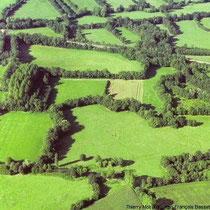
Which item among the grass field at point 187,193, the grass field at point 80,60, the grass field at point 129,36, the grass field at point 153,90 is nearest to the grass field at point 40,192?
the grass field at point 187,193

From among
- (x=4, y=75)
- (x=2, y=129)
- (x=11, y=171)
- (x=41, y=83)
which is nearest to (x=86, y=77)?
(x=41, y=83)

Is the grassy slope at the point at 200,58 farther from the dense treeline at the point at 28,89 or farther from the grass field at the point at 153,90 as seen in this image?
the dense treeline at the point at 28,89

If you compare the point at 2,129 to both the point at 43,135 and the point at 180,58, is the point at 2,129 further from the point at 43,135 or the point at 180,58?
the point at 180,58

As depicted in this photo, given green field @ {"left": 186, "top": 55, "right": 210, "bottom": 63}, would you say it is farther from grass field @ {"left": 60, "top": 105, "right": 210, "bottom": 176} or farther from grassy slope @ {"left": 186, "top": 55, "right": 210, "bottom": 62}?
grass field @ {"left": 60, "top": 105, "right": 210, "bottom": 176}

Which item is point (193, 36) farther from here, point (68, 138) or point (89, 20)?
point (68, 138)

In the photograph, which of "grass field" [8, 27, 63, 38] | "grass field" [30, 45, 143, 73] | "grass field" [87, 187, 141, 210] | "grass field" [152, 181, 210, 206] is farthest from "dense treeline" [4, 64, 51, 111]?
"grass field" [152, 181, 210, 206]

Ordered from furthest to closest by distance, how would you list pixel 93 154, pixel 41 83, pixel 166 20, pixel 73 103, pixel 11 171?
1. pixel 166 20
2. pixel 41 83
3. pixel 73 103
4. pixel 93 154
5. pixel 11 171
